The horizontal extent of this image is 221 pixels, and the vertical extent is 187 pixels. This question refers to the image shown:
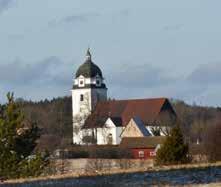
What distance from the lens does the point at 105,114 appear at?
13162cm

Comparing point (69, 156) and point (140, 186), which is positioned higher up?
point (69, 156)

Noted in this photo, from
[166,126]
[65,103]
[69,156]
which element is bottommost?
[69,156]

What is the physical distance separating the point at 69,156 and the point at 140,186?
151ft

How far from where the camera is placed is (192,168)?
2595 cm

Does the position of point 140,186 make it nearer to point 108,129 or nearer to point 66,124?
point 108,129

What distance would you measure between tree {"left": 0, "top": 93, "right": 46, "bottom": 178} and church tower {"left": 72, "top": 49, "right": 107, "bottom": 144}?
92.2m

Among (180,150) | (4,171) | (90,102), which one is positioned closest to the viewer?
(180,150)

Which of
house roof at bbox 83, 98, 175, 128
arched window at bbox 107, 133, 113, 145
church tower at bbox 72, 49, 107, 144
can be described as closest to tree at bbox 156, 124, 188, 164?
arched window at bbox 107, 133, 113, 145

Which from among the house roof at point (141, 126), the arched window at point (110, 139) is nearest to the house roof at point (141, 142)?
the house roof at point (141, 126)

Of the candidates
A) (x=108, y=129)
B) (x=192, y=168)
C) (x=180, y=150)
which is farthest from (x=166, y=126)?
(x=192, y=168)

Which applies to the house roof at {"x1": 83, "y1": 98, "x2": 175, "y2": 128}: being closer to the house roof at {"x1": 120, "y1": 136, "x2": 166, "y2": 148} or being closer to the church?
the church

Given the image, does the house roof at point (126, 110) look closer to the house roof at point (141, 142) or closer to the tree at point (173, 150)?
the house roof at point (141, 142)

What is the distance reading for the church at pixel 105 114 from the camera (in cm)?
12100

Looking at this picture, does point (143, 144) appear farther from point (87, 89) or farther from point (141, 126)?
point (87, 89)
